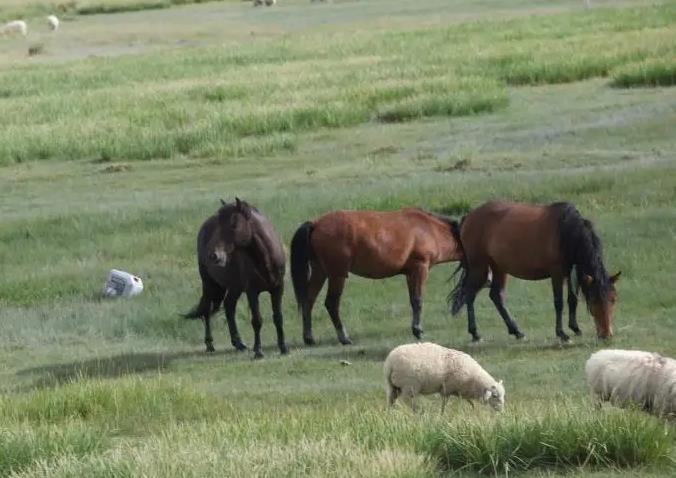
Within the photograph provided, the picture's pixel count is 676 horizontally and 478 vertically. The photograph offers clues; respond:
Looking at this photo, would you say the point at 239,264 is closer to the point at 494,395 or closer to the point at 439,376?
the point at 439,376

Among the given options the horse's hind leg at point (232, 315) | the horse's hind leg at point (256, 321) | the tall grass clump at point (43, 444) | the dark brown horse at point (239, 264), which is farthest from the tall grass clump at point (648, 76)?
the tall grass clump at point (43, 444)

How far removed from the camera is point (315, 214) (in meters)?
21.6

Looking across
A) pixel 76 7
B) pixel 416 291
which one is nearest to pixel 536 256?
pixel 416 291

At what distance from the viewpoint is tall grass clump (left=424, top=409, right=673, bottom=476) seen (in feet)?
29.8

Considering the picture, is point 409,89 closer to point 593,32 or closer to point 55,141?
point 55,141

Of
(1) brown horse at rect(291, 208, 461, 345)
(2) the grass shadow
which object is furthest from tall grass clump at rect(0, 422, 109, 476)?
(1) brown horse at rect(291, 208, 461, 345)

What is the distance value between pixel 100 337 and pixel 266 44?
111 ft

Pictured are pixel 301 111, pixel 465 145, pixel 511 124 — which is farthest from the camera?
pixel 301 111

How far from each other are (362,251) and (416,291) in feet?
2.46

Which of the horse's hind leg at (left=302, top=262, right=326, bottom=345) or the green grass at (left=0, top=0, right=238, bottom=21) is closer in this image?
the horse's hind leg at (left=302, top=262, right=326, bottom=345)

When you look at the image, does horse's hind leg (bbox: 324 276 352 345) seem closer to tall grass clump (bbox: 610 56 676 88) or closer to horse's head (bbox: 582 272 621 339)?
horse's head (bbox: 582 272 621 339)

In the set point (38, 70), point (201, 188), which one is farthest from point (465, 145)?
point (38, 70)

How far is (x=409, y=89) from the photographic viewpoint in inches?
1329

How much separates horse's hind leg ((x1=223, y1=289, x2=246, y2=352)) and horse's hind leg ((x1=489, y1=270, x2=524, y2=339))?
2.81 metres
